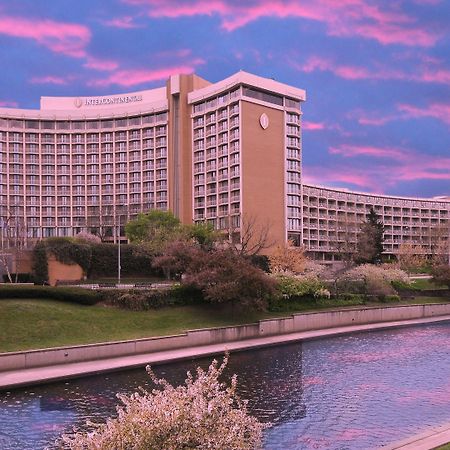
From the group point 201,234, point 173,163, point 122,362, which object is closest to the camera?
point 122,362

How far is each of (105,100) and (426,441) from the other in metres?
112

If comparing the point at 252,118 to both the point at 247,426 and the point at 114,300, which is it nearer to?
the point at 114,300

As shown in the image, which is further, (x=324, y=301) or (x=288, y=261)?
(x=288, y=261)

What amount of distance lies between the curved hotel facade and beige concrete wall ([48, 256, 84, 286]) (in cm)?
3594

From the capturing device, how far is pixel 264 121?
9631 centimetres

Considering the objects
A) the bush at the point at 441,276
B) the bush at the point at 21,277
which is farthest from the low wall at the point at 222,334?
the bush at the point at 21,277

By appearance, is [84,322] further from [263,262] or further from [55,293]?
[263,262]

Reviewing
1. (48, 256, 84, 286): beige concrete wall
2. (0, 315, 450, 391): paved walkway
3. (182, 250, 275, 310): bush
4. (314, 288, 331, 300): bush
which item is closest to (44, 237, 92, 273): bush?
(48, 256, 84, 286): beige concrete wall

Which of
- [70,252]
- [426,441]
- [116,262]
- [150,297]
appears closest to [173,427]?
[426,441]

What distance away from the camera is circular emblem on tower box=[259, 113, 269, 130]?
315 ft

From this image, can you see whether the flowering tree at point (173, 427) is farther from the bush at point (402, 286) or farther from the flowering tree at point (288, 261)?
the bush at point (402, 286)

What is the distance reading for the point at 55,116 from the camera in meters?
116

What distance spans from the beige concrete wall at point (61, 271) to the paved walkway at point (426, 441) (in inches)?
1939

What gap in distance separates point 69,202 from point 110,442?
113 metres
